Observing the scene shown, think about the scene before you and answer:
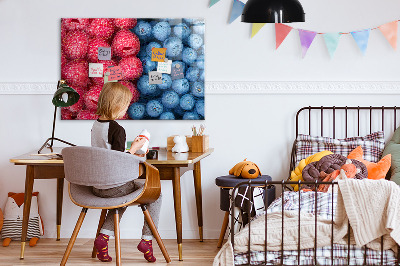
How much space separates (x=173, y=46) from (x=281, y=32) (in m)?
0.78

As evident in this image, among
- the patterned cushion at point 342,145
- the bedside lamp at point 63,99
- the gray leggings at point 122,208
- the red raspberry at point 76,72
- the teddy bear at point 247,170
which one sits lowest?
the gray leggings at point 122,208

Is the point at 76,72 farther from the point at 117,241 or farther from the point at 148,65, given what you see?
the point at 117,241

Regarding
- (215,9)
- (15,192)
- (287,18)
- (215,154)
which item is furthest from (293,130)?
(15,192)

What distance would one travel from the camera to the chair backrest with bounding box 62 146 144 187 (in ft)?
10.6

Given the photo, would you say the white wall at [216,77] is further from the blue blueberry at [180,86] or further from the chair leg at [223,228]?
the chair leg at [223,228]

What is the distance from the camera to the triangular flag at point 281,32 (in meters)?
4.34

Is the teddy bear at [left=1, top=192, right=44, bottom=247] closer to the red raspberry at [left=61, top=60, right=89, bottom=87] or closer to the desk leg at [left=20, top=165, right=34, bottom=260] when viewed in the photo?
the desk leg at [left=20, top=165, right=34, bottom=260]

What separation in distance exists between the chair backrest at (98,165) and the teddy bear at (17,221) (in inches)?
45.4

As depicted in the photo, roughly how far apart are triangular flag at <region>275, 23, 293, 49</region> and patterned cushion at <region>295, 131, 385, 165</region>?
0.70m

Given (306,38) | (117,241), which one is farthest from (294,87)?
(117,241)

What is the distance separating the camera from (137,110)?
443 centimetres

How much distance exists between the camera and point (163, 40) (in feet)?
14.4

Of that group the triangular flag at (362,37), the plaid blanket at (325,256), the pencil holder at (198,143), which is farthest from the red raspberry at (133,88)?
the plaid blanket at (325,256)

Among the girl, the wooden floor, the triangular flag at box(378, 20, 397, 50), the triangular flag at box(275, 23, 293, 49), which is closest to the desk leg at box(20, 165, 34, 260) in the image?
the wooden floor
